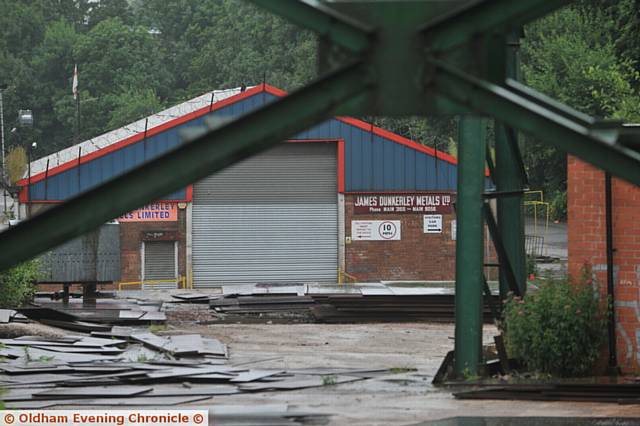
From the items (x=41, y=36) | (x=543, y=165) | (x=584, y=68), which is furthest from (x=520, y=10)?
(x=41, y=36)

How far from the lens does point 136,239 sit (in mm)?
38688

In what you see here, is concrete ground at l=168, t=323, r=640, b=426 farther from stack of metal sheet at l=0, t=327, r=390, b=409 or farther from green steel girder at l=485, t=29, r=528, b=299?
green steel girder at l=485, t=29, r=528, b=299

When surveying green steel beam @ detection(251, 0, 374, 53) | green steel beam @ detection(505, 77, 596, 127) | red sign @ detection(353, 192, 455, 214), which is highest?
red sign @ detection(353, 192, 455, 214)

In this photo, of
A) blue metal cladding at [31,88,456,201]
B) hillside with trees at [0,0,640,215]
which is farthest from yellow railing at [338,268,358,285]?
hillside with trees at [0,0,640,215]

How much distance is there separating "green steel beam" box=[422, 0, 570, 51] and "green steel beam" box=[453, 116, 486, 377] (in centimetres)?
899

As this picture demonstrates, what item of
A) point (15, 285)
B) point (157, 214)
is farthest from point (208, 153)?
point (157, 214)

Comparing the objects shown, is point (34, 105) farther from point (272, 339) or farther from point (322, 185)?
point (272, 339)

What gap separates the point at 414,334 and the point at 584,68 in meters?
40.1

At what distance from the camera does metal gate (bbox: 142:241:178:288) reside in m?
38.8

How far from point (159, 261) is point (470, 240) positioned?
25.9 m

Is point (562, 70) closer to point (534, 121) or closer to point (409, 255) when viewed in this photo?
point (409, 255)

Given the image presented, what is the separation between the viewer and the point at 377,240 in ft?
127

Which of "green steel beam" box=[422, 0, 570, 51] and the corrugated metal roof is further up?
the corrugated metal roof

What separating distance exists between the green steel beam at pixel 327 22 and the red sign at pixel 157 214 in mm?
33403
